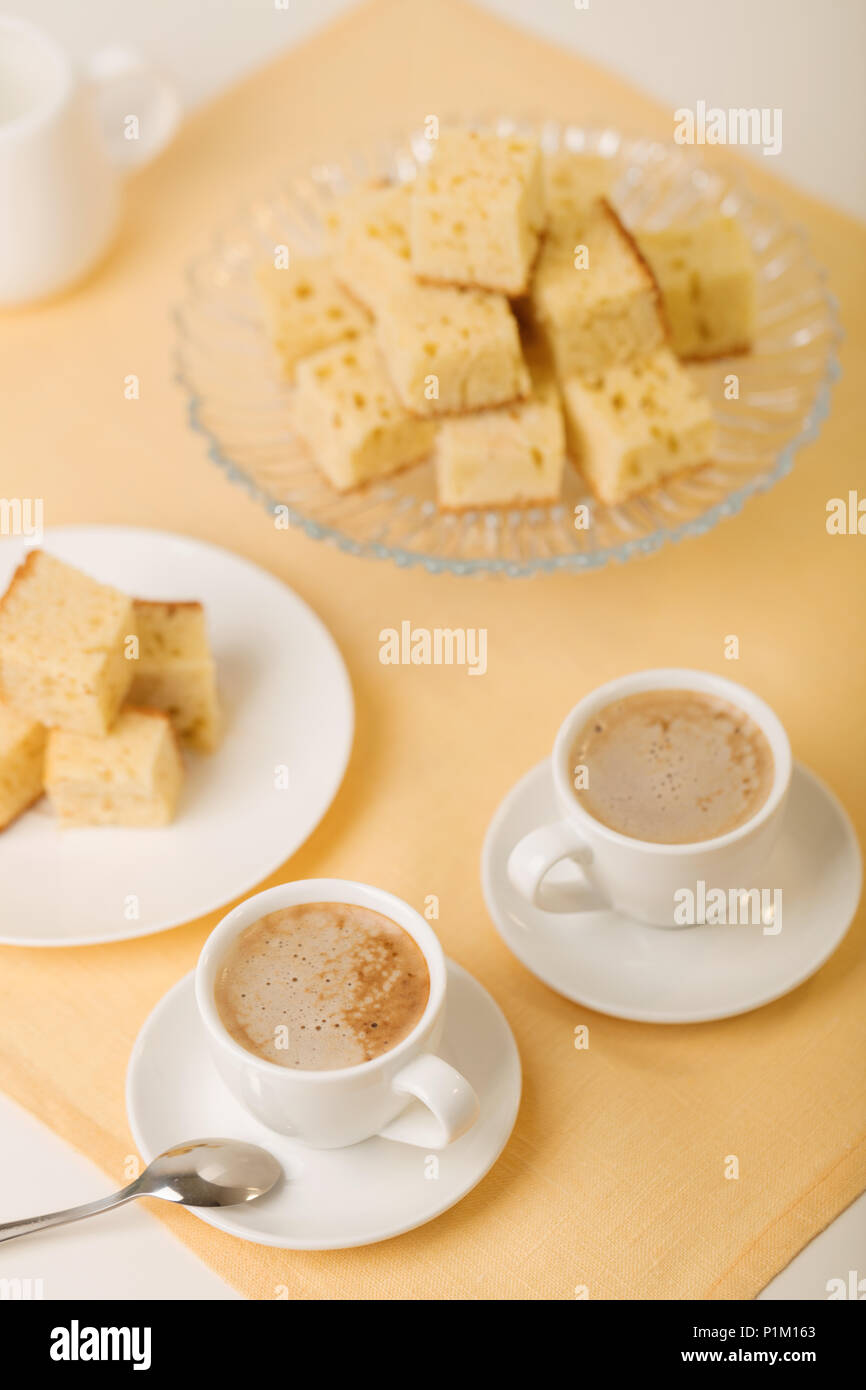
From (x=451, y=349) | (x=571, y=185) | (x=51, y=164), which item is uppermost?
(x=51, y=164)

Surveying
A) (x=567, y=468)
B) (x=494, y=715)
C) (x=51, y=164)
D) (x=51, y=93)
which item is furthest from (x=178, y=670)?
(x=51, y=93)

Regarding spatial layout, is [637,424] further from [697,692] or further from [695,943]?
[695,943]

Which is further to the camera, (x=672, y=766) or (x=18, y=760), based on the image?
(x=18, y=760)

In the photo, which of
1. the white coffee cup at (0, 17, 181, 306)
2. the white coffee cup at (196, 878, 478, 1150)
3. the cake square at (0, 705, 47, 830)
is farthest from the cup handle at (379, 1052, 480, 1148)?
the white coffee cup at (0, 17, 181, 306)

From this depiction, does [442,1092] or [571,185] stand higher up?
[571,185]

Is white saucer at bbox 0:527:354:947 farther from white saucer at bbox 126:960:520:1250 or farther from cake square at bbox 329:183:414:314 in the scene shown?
cake square at bbox 329:183:414:314

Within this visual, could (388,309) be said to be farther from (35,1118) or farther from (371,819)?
(35,1118)

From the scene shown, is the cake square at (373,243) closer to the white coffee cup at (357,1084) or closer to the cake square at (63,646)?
the cake square at (63,646)
